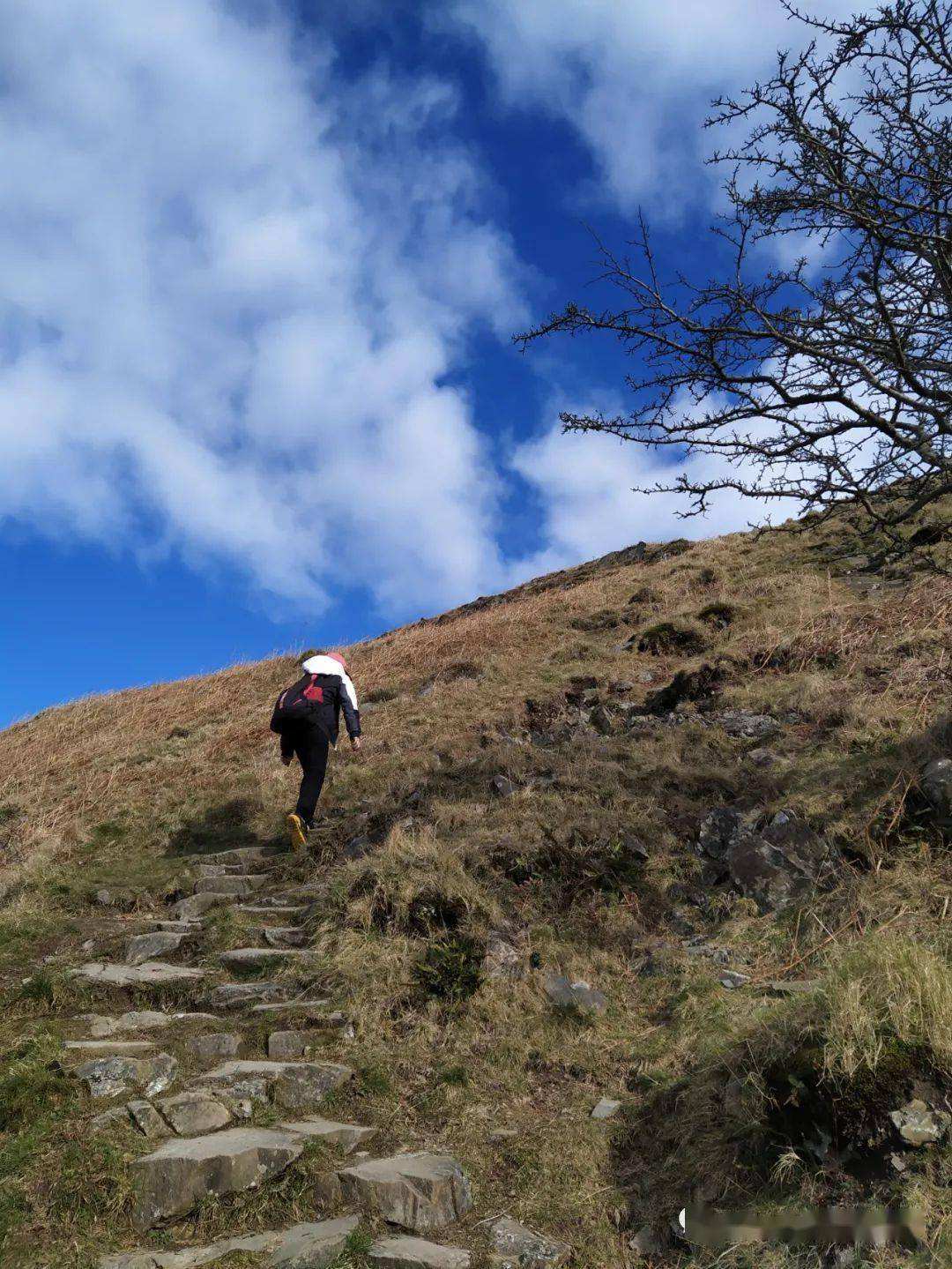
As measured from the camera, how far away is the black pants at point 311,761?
8.85 m

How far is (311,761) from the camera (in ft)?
29.4

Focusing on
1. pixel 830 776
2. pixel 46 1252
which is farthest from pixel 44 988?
pixel 830 776

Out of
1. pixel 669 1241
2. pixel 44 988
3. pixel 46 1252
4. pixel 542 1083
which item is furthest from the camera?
pixel 44 988

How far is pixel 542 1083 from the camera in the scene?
15.7 ft

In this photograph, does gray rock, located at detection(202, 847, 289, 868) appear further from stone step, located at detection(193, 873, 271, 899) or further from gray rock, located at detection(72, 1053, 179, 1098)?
gray rock, located at detection(72, 1053, 179, 1098)

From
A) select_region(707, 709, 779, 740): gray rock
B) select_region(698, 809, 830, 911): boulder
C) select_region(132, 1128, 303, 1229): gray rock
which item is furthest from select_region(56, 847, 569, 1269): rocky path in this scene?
select_region(707, 709, 779, 740): gray rock

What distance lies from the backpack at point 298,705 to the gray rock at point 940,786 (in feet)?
20.1

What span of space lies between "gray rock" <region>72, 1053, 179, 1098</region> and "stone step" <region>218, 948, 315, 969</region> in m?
1.65

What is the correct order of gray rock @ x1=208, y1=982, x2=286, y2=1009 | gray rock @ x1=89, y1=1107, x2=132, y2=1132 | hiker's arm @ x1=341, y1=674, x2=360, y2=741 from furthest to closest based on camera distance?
hiker's arm @ x1=341, y1=674, x2=360, y2=741 < gray rock @ x1=208, y1=982, x2=286, y2=1009 < gray rock @ x1=89, y1=1107, x2=132, y2=1132

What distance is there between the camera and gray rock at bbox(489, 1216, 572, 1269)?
11.1ft

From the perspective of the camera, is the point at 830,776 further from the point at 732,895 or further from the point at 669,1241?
the point at 669,1241

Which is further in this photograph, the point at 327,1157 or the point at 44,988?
the point at 44,988

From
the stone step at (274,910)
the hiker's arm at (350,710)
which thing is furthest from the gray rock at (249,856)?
the hiker's arm at (350,710)

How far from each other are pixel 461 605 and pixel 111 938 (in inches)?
700
